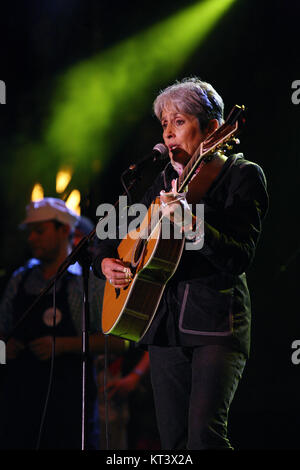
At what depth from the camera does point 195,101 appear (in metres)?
2.59

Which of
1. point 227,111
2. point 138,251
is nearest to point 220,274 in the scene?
point 138,251

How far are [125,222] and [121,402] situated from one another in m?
2.48

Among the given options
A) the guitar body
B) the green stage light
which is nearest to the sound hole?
the guitar body

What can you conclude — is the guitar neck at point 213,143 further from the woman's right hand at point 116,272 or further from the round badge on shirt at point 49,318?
the round badge on shirt at point 49,318

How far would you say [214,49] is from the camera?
4.89 meters

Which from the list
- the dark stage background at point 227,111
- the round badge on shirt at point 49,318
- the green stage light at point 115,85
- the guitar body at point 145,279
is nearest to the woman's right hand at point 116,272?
the guitar body at point 145,279

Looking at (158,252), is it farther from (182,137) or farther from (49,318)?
(49,318)

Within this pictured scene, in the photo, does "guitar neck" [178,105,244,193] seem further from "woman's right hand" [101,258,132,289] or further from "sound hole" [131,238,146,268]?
"woman's right hand" [101,258,132,289]

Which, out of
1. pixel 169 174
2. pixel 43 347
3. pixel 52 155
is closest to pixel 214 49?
pixel 52 155

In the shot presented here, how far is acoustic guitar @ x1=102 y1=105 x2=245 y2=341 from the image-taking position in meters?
2.19

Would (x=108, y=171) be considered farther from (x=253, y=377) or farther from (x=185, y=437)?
(x=185, y=437)

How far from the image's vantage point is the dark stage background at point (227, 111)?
4152 millimetres

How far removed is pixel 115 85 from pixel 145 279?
3769mm

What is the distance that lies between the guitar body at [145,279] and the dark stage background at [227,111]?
0.64 m
